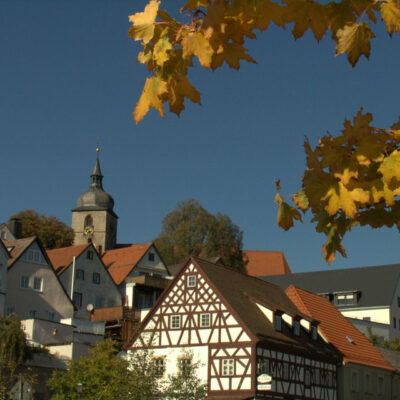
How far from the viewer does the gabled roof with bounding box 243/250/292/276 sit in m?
113

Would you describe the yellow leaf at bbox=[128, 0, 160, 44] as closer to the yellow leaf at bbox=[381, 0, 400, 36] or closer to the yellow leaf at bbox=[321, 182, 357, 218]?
the yellow leaf at bbox=[381, 0, 400, 36]

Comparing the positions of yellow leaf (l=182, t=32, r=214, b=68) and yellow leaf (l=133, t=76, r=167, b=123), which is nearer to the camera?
yellow leaf (l=182, t=32, r=214, b=68)

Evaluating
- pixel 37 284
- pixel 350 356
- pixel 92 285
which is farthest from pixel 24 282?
pixel 350 356

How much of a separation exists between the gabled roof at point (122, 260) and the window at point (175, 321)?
82.3 feet

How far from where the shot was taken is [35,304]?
52188 mm

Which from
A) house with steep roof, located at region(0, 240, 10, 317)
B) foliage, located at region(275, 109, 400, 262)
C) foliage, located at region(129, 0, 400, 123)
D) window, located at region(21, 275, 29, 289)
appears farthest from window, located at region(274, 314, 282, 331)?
foliage, located at region(129, 0, 400, 123)

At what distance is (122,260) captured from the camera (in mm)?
69500

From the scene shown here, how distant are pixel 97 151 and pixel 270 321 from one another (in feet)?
270

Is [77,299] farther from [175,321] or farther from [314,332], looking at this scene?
[314,332]

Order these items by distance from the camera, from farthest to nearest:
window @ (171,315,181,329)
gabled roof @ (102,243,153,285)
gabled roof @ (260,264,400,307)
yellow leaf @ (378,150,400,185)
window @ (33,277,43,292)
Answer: gabled roof @ (260,264,400,307) < gabled roof @ (102,243,153,285) < window @ (33,277,43,292) < window @ (171,315,181,329) < yellow leaf @ (378,150,400,185)

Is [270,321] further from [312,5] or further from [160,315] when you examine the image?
[312,5]

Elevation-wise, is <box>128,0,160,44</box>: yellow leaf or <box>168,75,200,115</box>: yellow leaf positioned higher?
<box>128,0,160,44</box>: yellow leaf

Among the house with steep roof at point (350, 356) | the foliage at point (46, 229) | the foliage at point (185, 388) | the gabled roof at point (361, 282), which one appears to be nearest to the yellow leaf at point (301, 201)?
the foliage at point (185, 388)

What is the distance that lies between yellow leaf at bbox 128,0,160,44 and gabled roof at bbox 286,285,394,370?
1653 inches
